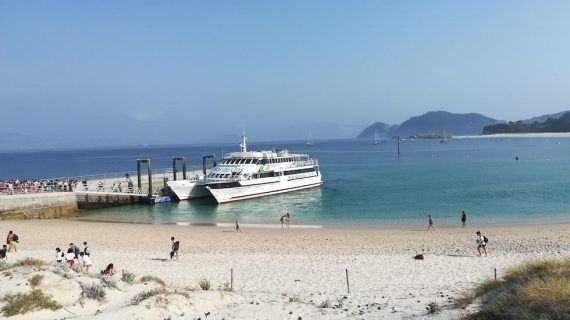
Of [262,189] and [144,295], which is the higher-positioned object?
[144,295]

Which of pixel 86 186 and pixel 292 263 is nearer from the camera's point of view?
pixel 292 263

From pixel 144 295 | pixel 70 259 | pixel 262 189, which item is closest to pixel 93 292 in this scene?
pixel 144 295

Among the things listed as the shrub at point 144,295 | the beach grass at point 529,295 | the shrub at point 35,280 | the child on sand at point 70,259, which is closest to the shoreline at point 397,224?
the child on sand at point 70,259

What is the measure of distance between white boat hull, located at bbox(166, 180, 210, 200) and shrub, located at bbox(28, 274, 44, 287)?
3300 cm

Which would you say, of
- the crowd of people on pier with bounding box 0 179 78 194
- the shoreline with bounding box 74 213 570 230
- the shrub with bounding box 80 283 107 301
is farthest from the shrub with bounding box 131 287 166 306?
the crowd of people on pier with bounding box 0 179 78 194

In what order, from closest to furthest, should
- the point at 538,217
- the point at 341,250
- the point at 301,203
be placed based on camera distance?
the point at 341,250 < the point at 538,217 < the point at 301,203

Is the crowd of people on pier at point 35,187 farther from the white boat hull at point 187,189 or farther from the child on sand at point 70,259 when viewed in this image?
the child on sand at point 70,259

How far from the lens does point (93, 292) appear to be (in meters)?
12.3

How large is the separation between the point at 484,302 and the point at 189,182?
126 feet

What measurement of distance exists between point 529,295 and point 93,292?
10.3 meters

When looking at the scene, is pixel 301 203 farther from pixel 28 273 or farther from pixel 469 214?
pixel 28 273

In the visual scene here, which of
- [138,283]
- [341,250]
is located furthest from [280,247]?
[138,283]

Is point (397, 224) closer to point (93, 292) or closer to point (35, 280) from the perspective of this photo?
point (93, 292)

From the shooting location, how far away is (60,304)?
11.8m
